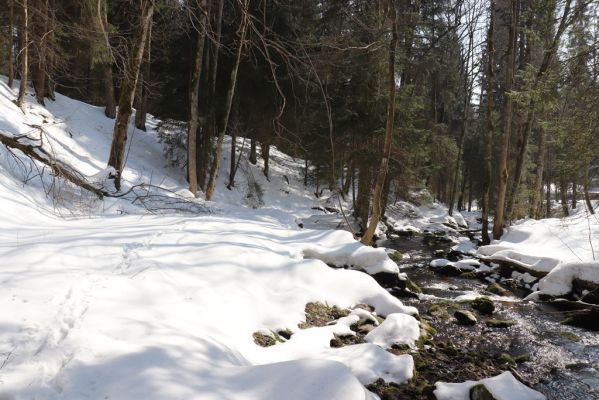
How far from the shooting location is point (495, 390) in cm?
421

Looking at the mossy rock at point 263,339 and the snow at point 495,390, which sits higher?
the mossy rock at point 263,339

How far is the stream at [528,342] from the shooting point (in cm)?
534

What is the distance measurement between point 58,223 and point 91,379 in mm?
4534

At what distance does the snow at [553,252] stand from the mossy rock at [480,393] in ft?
16.5

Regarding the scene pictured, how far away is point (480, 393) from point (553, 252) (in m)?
8.62

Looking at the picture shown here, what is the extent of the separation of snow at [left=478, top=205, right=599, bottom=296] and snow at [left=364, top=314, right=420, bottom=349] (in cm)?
435

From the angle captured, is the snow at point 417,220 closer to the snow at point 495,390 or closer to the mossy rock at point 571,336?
the mossy rock at point 571,336

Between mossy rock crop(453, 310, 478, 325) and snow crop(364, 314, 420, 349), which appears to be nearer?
snow crop(364, 314, 420, 349)

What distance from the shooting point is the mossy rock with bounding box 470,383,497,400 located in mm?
4153

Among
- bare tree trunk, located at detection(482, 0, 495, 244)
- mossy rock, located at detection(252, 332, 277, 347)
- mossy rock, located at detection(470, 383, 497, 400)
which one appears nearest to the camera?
mossy rock, located at detection(470, 383, 497, 400)

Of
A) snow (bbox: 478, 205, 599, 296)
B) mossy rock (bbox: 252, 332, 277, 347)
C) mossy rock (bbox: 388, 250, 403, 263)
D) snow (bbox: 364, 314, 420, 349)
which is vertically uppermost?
snow (bbox: 478, 205, 599, 296)

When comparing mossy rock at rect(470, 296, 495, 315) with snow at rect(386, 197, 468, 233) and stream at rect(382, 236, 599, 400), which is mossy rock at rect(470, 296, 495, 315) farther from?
snow at rect(386, 197, 468, 233)

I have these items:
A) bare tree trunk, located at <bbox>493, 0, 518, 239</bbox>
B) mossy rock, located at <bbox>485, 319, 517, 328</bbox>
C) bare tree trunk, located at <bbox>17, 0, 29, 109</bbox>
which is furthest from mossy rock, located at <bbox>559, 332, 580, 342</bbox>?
bare tree trunk, located at <bbox>17, 0, 29, 109</bbox>

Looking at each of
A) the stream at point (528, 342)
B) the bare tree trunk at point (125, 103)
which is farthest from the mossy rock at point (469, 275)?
the bare tree trunk at point (125, 103)
